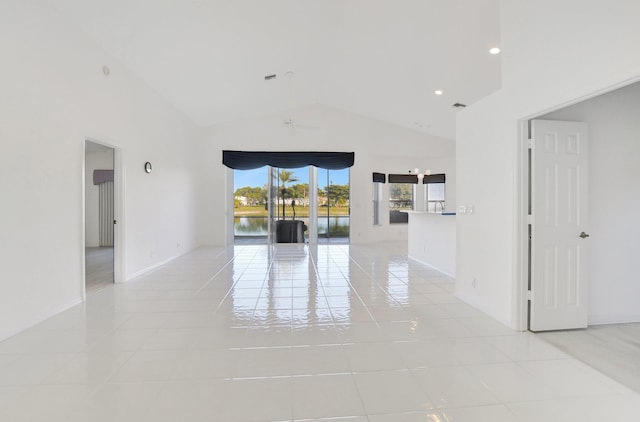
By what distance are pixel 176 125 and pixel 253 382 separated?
5644 millimetres

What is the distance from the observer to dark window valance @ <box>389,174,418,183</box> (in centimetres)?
918

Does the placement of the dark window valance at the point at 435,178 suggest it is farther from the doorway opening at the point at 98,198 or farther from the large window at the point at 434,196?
the doorway opening at the point at 98,198

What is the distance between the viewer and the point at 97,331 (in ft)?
8.89

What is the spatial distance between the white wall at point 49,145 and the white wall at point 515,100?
13.8 ft

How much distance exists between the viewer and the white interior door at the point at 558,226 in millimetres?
2717

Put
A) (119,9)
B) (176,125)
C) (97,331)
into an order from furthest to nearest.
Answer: (176,125)
(119,9)
(97,331)

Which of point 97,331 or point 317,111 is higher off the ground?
point 317,111

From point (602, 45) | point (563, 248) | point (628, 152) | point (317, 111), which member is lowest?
point (563, 248)

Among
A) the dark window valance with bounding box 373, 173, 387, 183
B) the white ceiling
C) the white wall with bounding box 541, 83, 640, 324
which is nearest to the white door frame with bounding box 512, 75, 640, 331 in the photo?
the white wall with bounding box 541, 83, 640, 324

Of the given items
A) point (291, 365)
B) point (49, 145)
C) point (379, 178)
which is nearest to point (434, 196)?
point (379, 178)

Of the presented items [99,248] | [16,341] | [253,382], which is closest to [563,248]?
[253,382]

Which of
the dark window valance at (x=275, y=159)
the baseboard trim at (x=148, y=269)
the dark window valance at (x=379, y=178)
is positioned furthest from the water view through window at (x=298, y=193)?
the baseboard trim at (x=148, y=269)

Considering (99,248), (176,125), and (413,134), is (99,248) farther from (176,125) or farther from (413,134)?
(413,134)

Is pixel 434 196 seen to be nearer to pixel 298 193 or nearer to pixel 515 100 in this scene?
pixel 298 193
